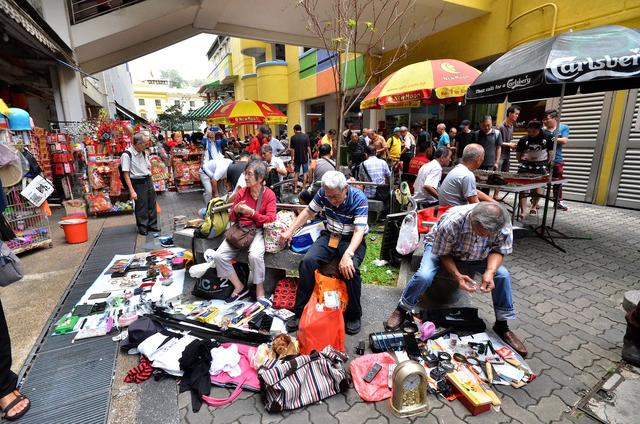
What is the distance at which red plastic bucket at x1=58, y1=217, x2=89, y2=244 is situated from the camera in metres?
5.77

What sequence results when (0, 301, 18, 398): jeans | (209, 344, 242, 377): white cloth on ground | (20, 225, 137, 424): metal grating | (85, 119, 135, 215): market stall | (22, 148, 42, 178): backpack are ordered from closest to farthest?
(0, 301, 18, 398): jeans → (20, 225, 137, 424): metal grating → (209, 344, 242, 377): white cloth on ground → (22, 148, 42, 178): backpack → (85, 119, 135, 215): market stall

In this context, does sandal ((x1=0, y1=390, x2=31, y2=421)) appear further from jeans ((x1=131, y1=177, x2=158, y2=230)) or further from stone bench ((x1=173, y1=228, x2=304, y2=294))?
jeans ((x1=131, y1=177, x2=158, y2=230))

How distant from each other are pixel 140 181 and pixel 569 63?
703cm

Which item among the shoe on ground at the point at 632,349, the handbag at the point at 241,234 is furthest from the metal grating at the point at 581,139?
the handbag at the point at 241,234

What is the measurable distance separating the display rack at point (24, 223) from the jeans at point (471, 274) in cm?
592

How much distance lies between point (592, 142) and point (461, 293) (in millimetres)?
6826

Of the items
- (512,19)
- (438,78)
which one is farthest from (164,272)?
(512,19)

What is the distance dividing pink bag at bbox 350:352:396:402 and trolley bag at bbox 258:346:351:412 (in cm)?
10

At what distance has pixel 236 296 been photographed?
379 centimetres

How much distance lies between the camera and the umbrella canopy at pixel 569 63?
404cm

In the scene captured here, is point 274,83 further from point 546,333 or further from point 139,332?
point 546,333

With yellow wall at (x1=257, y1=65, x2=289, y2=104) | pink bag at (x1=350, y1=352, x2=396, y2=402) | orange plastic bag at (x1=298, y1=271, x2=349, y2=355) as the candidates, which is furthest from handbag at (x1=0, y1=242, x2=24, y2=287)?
yellow wall at (x1=257, y1=65, x2=289, y2=104)

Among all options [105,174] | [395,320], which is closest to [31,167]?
[105,174]

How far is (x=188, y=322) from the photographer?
10.6 feet
